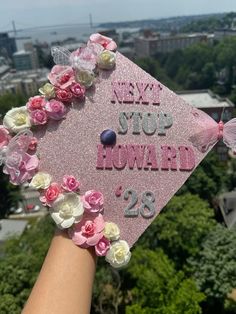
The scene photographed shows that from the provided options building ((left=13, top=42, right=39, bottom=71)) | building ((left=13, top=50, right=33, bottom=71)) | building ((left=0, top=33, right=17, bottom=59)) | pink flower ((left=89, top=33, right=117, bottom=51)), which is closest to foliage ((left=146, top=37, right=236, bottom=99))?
building ((left=13, top=42, right=39, bottom=71))

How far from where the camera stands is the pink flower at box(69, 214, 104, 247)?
2.44 metres

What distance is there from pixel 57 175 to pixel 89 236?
0.52m

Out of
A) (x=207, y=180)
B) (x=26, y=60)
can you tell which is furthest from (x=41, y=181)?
(x=26, y=60)

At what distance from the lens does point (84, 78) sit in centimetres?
281

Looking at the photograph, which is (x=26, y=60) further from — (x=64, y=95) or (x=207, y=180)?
(x=64, y=95)

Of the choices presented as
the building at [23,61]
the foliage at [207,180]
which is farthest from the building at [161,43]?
the foliage at [207,180]

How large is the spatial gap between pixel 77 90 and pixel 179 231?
844 centimetres

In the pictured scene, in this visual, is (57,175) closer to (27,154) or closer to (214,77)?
(27,154)

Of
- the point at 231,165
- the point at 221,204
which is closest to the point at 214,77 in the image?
the point at 231,165

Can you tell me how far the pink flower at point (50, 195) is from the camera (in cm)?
258

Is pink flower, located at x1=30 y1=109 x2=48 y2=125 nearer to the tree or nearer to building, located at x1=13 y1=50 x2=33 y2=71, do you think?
the tree

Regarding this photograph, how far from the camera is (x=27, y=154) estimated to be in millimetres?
2729

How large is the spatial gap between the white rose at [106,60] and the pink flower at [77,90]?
0.22 metres

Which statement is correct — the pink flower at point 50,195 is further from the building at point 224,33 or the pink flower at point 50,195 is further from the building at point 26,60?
the building at point 26,60
